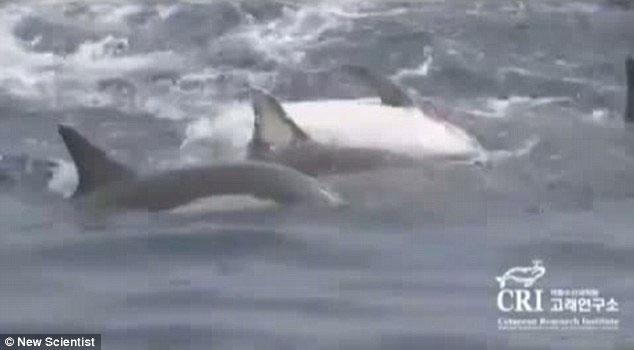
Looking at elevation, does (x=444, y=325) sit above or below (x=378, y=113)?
below

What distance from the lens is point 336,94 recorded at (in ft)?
15.6

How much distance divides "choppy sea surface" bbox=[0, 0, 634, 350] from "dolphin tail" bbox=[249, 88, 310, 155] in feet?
0.12

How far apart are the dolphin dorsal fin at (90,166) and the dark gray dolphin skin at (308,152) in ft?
1.10

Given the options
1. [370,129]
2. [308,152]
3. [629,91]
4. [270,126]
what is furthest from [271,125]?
[629,91]

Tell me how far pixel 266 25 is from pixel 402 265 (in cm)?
70

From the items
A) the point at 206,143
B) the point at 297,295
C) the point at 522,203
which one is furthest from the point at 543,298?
the point at 206,143

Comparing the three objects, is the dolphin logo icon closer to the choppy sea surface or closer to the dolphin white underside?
the choppy sea surface

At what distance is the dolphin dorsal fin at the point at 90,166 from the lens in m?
4.73

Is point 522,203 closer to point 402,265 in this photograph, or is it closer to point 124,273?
point 402,265

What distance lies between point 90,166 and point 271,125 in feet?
1.52

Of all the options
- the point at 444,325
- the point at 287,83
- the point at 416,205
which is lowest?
the point at 444,325

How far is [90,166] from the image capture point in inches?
186

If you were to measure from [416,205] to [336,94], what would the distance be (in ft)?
1.13

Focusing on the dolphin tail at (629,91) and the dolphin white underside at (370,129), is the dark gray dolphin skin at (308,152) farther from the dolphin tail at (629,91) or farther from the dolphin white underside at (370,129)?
the dolphin tail at (629,91)
